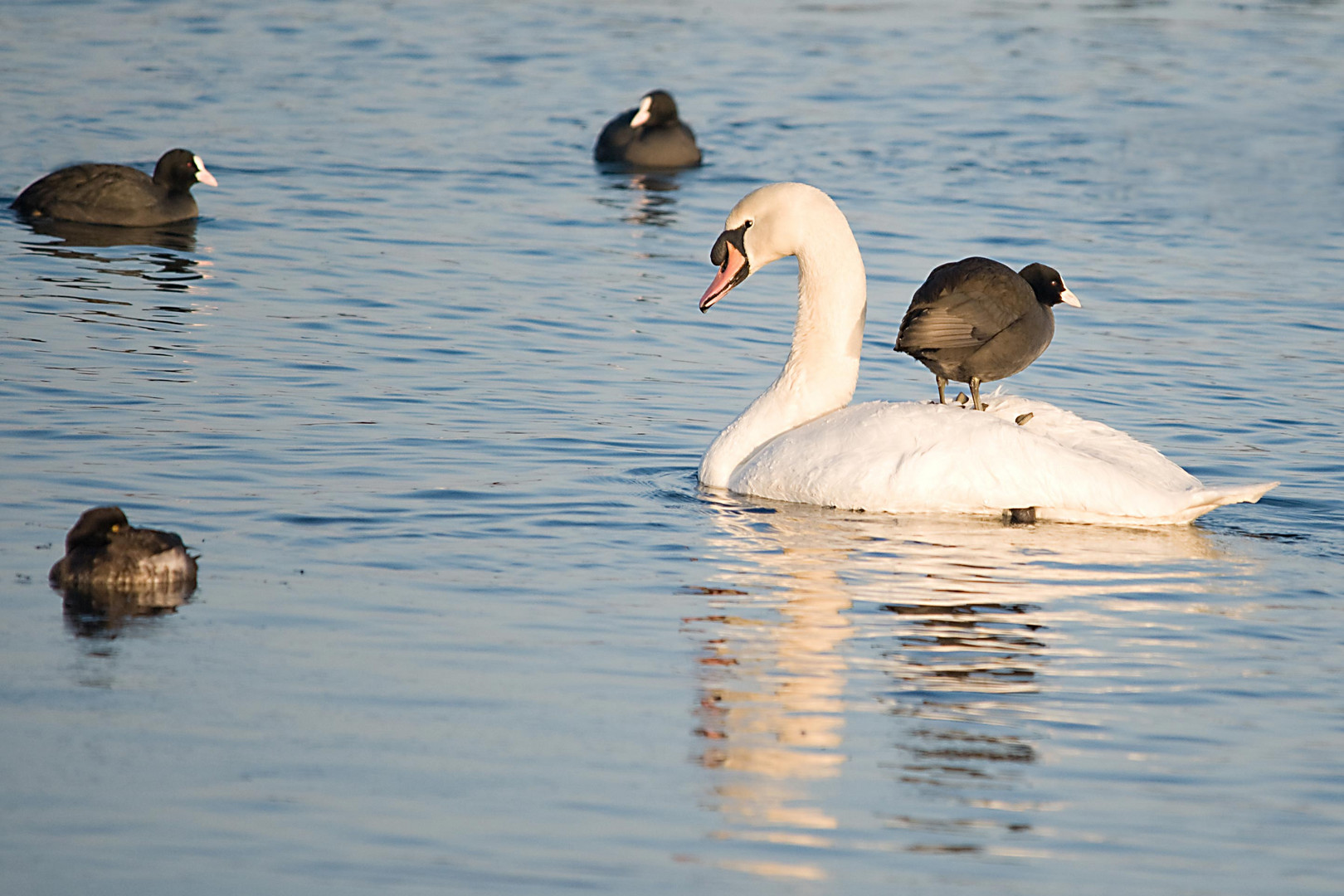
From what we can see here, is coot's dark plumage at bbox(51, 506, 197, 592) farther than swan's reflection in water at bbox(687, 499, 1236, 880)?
Yes

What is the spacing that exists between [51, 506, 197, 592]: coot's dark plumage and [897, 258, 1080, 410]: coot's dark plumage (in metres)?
4.12

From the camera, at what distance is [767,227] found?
10.4m

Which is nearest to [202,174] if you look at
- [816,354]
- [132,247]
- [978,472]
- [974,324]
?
[132,247]

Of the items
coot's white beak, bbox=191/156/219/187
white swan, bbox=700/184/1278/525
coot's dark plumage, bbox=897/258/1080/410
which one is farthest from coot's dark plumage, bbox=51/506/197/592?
coot's white beak, bbox=191/156/219/187

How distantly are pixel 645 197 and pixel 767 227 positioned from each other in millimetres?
10715

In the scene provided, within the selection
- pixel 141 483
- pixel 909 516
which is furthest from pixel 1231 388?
pixel 141 483

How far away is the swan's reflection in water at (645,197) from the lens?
19812 millimetres

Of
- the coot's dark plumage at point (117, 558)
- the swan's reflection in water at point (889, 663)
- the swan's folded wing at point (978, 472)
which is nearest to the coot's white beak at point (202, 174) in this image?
the swan's reflection in water at point (889, 663)

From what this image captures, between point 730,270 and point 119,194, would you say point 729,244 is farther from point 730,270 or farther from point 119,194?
point 119,194

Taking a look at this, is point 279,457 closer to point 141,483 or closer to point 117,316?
point 141,483

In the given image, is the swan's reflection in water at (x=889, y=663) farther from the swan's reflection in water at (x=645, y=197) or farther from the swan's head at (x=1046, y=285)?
the swan's reflection in water at (x=645, y=197)

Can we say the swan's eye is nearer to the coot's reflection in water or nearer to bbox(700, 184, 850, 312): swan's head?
bbox(700, 184, 850, 312): swan's head

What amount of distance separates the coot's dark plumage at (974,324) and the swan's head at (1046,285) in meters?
0.42

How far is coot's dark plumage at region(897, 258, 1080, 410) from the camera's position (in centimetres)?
1002
